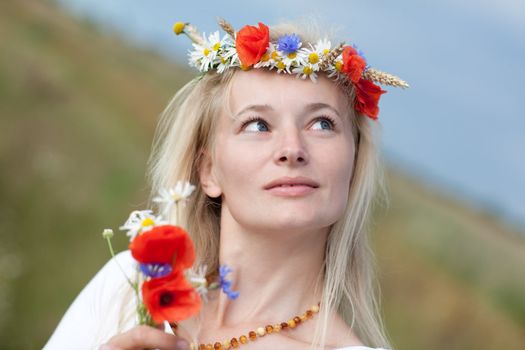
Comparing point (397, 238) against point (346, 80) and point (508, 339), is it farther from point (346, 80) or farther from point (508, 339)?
point (346, 80)

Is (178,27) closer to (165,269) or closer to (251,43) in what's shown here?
(251,43)

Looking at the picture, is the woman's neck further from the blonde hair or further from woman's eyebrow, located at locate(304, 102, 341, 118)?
woman's eyebrow, located at locate(304, 102, 341, 118)

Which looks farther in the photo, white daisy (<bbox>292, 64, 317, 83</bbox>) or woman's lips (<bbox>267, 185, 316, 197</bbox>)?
white daisy (<bbox>292, 64, 317, 83</bbox>)

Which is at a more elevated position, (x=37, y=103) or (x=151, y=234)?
(x=37, y=103)

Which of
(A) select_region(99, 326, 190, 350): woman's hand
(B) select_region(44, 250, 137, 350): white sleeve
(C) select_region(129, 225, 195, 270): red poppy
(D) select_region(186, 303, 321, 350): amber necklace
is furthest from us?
(B) select_region(44, 250, 137, 350): white sleeve

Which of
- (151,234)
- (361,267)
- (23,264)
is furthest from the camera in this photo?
(23,264)

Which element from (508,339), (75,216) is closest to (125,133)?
(75,216)

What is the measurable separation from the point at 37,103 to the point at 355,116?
555cm

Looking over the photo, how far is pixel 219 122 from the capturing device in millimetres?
3887

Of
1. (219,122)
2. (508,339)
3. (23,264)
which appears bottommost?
(508,339)

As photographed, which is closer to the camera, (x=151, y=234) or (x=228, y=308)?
(x=151, y=234)

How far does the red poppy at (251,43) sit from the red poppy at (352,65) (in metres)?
0.35

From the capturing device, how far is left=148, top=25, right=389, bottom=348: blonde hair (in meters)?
3.93

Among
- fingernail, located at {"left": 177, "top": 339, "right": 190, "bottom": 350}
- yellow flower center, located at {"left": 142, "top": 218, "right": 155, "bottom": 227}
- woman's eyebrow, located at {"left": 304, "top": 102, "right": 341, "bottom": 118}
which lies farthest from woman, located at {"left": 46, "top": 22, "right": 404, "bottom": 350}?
yellow flower center, located at {"left": 142, "top": 218, "right": 155, "bottom": 227}
